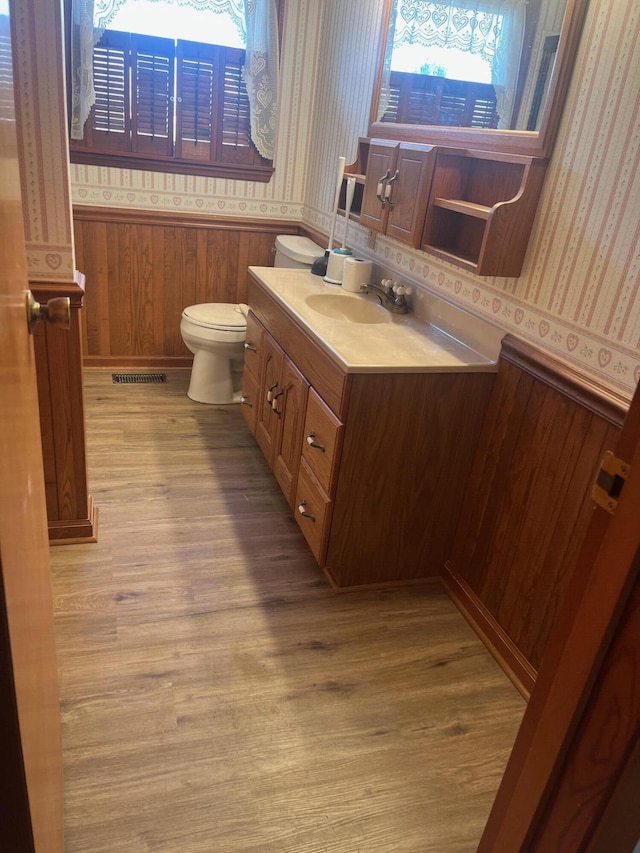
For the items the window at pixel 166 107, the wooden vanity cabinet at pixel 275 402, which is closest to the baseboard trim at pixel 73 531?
the wooden vanity cabinet at pixel 275 402

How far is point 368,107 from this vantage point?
2.77 metres

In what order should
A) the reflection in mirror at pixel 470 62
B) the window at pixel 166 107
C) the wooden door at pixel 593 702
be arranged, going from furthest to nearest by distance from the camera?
the window at pixel 166 107 < the reflection in mirror at pixel 470 62 < the wooden door at pixel 593 702

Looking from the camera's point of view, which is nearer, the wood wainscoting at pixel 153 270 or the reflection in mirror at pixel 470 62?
the reflection in mirror at pixel 470 62

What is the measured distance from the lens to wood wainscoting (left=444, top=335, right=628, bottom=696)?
1626mm

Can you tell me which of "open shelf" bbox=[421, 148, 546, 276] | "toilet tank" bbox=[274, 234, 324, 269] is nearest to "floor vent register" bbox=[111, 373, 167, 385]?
"toilet tank" bbox=[274, 234, 324, 269]

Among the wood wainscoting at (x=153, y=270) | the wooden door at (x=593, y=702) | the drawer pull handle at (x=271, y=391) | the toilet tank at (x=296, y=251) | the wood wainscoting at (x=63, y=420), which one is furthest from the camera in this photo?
the wood wainscoting at (x=153, y=270)

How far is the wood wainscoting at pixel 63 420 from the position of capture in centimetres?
198

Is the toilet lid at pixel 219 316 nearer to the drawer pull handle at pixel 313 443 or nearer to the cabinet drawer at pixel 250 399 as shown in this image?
the cabinet drawer at pixel 250 399

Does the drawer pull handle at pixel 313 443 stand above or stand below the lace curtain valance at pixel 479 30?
below

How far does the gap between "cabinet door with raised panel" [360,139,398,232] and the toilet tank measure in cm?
65

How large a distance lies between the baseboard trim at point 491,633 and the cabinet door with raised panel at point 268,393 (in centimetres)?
88

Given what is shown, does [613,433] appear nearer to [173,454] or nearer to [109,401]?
[173,454]

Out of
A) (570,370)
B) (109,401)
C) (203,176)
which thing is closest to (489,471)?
(570,370)

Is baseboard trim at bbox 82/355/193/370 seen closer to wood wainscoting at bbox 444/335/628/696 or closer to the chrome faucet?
the chrome faucet
